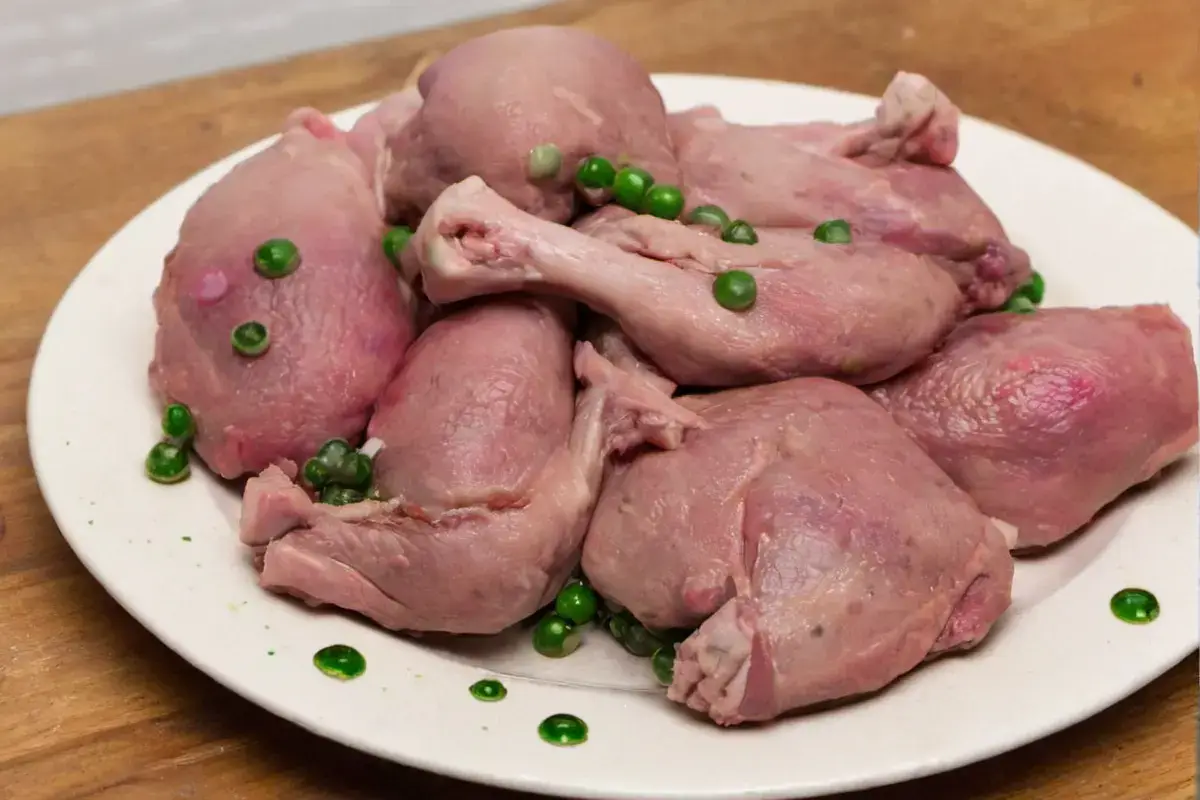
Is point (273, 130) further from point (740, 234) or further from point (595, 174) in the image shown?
point (740, 234)

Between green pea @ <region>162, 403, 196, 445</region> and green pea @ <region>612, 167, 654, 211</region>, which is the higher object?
green pea @ <region>612, 167, 654, 211</region>

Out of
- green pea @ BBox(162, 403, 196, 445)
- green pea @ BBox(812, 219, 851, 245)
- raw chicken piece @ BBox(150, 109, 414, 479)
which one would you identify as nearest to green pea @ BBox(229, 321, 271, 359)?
raw chicken piece @ BBox(150, 109, 414, 479)

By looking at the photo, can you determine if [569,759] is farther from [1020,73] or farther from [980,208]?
[1020,73]

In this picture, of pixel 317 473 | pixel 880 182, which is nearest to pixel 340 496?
pixel 317 473

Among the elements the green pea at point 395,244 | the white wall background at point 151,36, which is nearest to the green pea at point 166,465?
the green pea at point 395,244

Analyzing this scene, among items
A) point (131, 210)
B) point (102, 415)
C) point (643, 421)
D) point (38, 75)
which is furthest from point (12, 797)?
point (38, 75)

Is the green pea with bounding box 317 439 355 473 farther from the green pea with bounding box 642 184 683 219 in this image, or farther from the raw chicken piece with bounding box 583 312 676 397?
the green pea with bounding box 642 184 683 219
